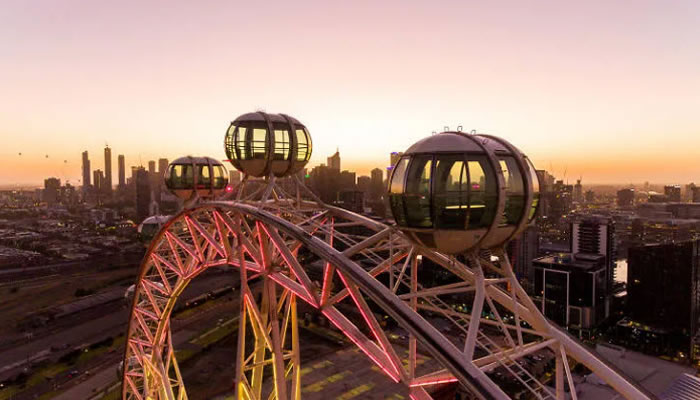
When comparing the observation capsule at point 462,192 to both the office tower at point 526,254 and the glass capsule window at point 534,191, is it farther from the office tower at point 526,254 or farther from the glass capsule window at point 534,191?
the office tower at point 526,254

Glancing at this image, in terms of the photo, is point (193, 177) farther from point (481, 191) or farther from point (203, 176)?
point (481, 191)

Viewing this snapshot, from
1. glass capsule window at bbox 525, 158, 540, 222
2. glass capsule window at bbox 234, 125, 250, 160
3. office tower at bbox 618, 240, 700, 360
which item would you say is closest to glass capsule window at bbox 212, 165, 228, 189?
glass capsule window at bbox 234, 125, 250, 160

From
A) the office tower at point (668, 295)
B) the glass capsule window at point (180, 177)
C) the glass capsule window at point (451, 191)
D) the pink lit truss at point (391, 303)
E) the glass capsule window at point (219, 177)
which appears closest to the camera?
the pink lit truss at point (391, 303)

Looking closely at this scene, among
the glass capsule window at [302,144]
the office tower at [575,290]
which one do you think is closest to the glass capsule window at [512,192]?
the glass capsule window at [302,144]

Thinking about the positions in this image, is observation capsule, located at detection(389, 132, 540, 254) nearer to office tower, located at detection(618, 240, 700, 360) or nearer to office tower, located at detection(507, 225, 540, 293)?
office tower, located at detection(618, 240, 700, 360)

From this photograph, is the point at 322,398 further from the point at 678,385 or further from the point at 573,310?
the point at 573,310

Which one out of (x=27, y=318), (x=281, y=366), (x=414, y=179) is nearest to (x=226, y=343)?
(x=27, y=318)

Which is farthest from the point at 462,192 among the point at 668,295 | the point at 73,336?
the point at 668,295
